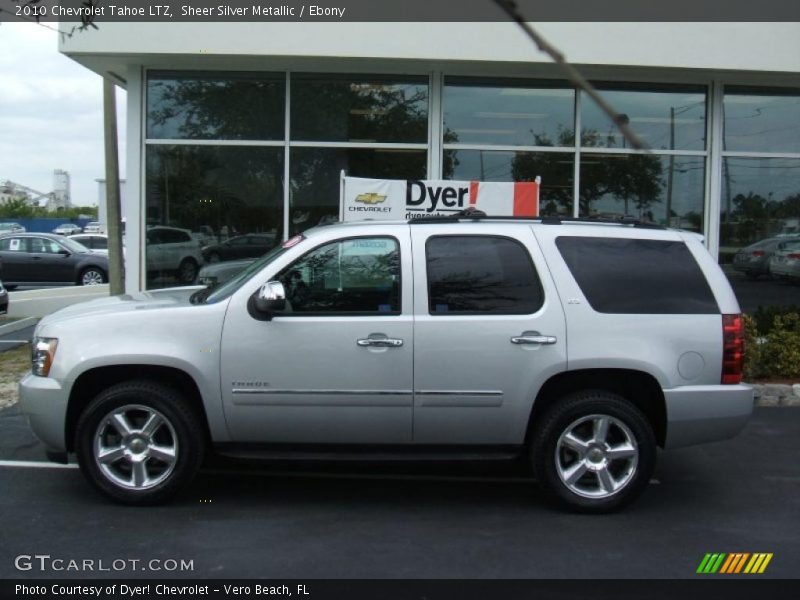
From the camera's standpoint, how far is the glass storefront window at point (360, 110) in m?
11.1

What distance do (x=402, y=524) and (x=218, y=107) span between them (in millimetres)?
7305

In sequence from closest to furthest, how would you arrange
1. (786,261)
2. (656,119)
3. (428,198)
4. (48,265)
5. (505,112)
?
(428,198) < (505,112) < (656,119) < (786,261) < (48,265)

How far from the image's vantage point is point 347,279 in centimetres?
559

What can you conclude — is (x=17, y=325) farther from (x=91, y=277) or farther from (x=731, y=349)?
(x=731, y=349)

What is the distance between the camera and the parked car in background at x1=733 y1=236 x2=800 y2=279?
1150 cm

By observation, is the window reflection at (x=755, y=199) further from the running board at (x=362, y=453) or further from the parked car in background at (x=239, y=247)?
the running board at (x=362, y=453)

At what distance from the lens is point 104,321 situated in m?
5.45

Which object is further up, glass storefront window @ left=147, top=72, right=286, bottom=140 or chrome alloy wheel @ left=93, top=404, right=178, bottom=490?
glass storefront window @ left=147, top=72, right=286, bottom=140

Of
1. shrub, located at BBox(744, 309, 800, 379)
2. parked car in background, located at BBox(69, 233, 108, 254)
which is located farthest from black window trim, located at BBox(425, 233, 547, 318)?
parked car in background, located at BBox(69, 233, 108, 254)

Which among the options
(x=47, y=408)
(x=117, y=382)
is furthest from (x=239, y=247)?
(x=47, y=408)

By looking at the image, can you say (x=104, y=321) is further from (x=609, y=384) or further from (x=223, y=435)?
(x=609, y=384)
